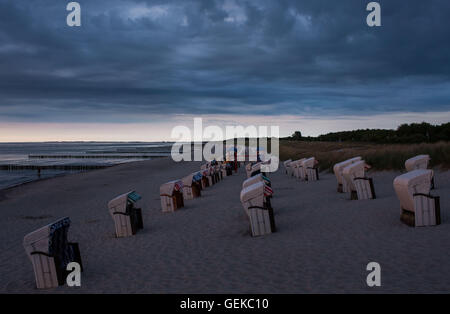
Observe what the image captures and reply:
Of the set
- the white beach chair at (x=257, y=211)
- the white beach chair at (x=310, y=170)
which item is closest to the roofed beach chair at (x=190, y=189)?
the white beach chair at (x=310, y=170)

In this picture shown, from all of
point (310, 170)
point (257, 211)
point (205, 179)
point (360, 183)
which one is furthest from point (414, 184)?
point (205, 179)

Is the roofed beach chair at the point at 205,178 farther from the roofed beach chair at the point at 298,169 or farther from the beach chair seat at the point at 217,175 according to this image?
the roofed beach chair at the point at 298,169

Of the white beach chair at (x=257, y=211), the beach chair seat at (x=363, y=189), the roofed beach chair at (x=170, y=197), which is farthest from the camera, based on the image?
the roofed beach chair at (x=170, y=197)

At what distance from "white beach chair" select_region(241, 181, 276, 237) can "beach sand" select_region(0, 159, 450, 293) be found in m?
0.24

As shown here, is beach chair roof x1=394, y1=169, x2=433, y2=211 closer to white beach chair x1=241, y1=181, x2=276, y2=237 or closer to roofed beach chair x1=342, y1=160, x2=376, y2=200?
white beach chair x1=241, y1=181, x2=276, y2=237

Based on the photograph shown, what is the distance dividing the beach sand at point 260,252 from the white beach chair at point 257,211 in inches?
9.5

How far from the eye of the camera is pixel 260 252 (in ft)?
24.1

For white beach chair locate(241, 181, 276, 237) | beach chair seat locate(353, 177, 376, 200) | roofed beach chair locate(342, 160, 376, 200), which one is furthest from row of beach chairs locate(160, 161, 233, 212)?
beach chair seat locate(353, 177, 376, 200)

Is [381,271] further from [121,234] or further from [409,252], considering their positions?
[121,234]

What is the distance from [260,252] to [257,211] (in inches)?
55.7

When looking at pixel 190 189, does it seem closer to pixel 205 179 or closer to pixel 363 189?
pixel 205 179

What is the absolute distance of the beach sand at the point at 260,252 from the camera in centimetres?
568

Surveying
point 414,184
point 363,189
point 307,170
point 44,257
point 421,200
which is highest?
point 414,184
